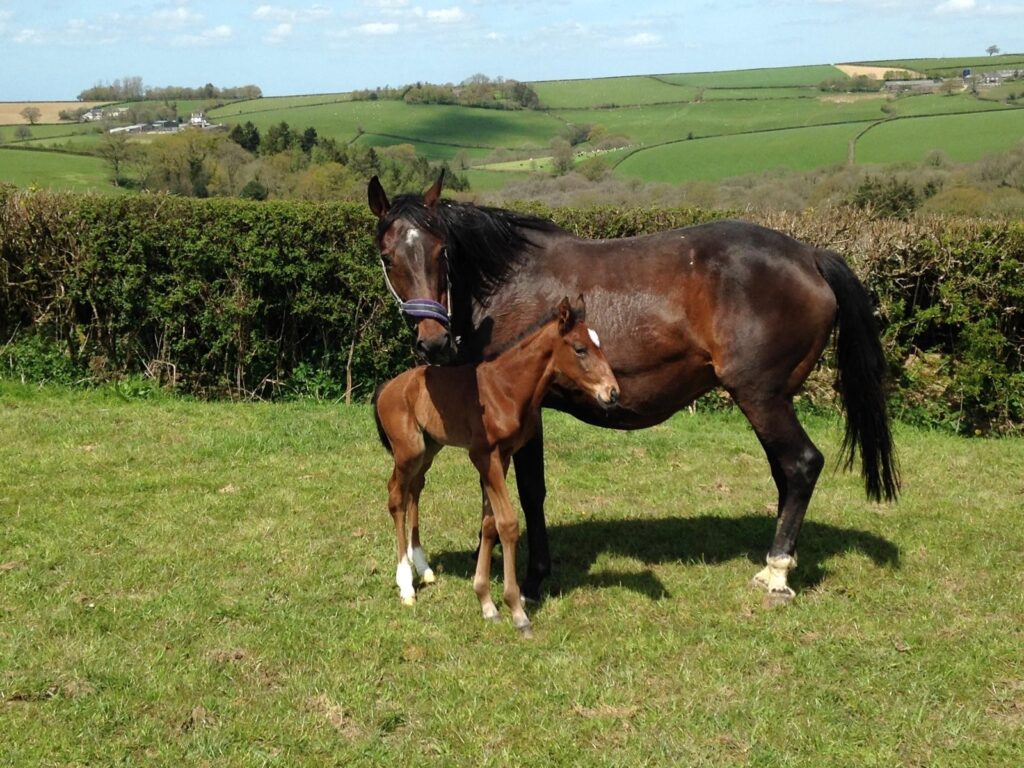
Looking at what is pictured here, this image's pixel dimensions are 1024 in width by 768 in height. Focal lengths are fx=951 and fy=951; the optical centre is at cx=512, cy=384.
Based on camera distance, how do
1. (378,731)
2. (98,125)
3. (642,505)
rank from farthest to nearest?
(98,125) → (642,505) → (378,731)

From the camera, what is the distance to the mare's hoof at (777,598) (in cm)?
598

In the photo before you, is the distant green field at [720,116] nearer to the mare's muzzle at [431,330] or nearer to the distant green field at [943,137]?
the distant green field at [943,137]

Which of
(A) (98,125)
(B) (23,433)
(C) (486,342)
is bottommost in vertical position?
(B) (23,433)

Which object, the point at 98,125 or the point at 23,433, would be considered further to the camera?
the point at 98,125

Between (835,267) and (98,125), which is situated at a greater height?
(98,125)

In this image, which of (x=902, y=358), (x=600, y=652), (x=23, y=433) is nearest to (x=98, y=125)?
(x=23, y=433)

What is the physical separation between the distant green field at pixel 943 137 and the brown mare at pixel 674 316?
102 feet

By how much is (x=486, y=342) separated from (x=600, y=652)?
6.61 feet

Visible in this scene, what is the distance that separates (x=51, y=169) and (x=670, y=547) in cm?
2514

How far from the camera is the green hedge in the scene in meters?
11.0

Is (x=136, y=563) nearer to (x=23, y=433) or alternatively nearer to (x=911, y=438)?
(x=23, y=433)

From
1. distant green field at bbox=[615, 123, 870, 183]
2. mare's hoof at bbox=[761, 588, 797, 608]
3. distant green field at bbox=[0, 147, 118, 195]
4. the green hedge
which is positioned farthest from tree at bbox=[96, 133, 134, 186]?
distant green field at bbox=[615, 123, 870, 183]

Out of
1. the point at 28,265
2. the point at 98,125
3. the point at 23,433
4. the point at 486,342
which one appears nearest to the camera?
the point at 486,342

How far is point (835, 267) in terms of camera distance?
6.35 metres
